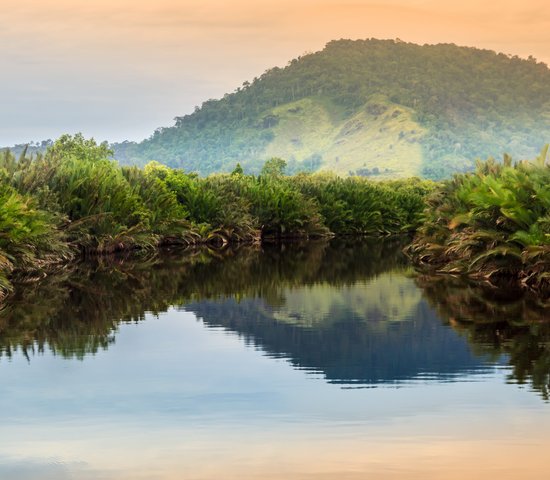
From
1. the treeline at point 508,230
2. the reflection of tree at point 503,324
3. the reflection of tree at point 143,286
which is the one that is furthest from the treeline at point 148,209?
the treeline at point 508,230

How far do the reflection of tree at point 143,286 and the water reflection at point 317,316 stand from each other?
27mm

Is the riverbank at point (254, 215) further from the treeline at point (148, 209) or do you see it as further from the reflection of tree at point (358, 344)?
the reflection of tree at point (358, 344)

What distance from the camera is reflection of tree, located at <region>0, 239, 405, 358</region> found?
14.1 metres

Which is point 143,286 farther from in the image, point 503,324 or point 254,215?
point 254,215

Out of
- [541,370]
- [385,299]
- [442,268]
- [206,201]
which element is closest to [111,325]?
[385,299]

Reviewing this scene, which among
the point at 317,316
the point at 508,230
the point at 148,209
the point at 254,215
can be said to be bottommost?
the point at 317,316

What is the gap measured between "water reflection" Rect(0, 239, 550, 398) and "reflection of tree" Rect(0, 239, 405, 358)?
27 mm

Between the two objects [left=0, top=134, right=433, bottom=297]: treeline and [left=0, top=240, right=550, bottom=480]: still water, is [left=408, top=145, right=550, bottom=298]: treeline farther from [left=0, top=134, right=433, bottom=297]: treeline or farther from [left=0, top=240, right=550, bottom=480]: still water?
[left=0, top=134, right=433, bottom=297]: treeline

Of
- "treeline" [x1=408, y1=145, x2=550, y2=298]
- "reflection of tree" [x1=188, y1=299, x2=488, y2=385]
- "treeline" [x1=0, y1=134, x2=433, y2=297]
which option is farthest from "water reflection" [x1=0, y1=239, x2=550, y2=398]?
"treeline" [x1=0, y1=134, x2=433, y2=297]

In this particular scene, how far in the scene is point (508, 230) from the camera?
69.6 feet

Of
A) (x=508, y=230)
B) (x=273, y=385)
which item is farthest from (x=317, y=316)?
(x=508, y=230)

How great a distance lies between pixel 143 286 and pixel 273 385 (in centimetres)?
1151

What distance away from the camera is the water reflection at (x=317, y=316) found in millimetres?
11508

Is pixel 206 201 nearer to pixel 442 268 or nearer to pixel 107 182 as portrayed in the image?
pixel 107 182
